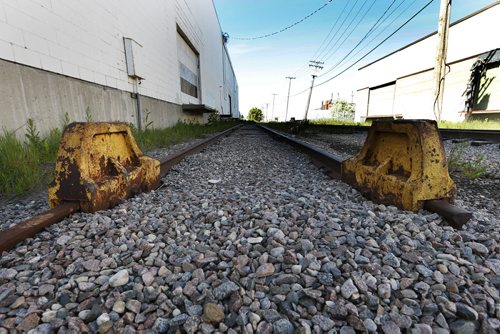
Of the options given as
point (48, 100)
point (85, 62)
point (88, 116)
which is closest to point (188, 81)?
point (85, 62)

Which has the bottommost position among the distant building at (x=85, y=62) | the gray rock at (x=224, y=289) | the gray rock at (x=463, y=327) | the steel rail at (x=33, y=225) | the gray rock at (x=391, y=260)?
the gray rock at (x=463, y=327)

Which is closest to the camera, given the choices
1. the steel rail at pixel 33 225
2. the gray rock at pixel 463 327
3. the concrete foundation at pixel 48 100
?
the gray rock at pixel 463 327

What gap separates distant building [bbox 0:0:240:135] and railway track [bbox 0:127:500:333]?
3.10 m

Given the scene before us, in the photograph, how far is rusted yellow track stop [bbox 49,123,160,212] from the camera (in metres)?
1.65

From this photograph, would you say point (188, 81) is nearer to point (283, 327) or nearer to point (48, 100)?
point (48, 100)

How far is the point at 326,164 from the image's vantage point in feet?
10.4

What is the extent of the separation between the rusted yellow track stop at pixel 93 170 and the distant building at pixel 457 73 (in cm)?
1795

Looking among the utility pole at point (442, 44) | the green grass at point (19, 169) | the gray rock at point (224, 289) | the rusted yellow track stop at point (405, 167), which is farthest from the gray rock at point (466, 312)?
the utility pole at point (442, 44)

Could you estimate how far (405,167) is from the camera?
1.88 meters

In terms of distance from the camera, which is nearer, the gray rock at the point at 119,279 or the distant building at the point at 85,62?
the gray rock at the point at 119,279

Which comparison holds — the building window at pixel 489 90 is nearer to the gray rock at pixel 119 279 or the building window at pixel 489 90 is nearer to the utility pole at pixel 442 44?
the utility pole at pixel 442 44

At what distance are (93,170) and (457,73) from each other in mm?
21471

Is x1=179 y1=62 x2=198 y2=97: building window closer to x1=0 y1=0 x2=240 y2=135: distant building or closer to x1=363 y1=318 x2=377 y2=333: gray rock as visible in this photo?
x1=0 y1=0 x2=240 y2=135: distant building

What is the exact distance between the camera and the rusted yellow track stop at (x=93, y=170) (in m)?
1.65
